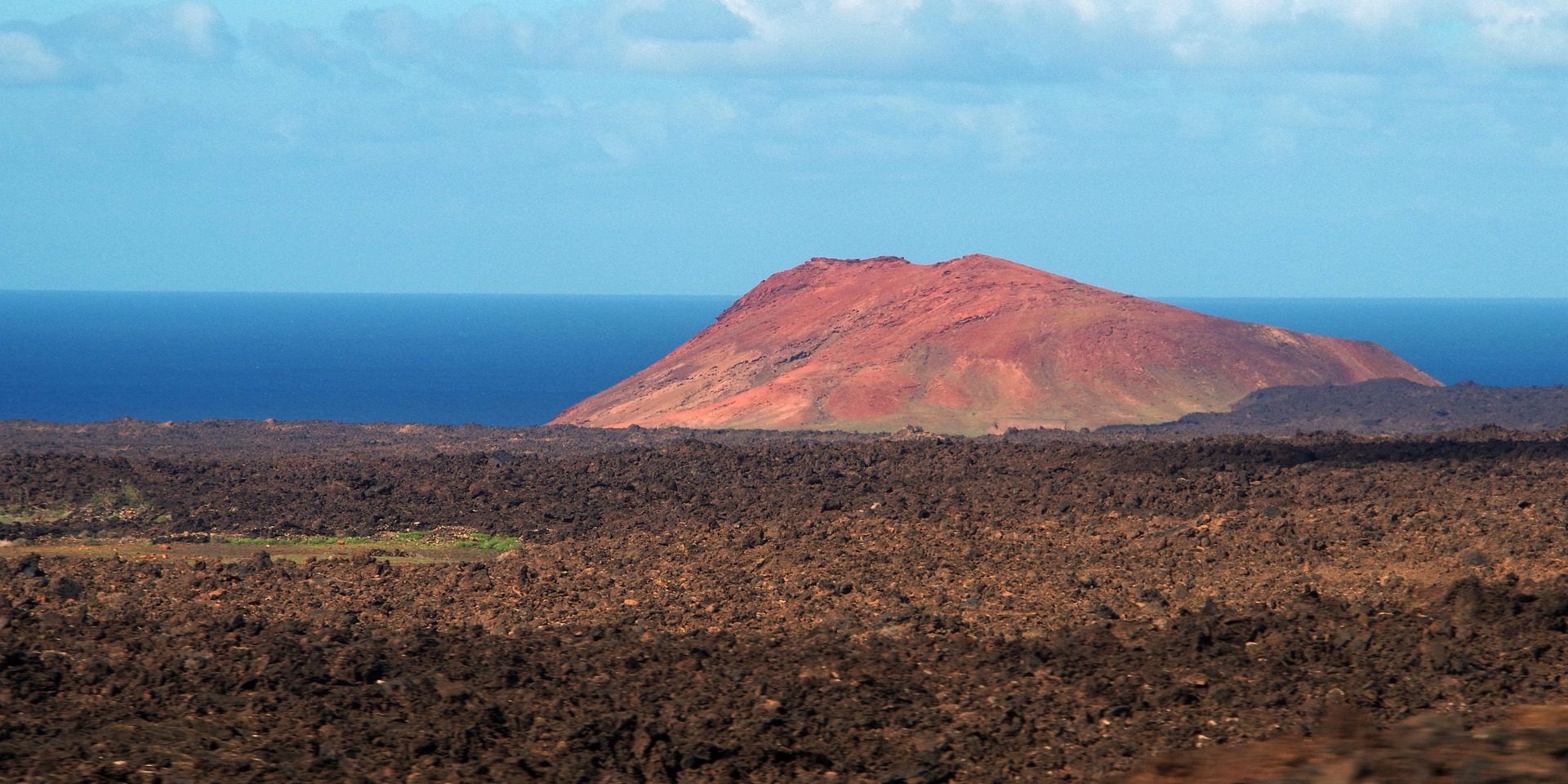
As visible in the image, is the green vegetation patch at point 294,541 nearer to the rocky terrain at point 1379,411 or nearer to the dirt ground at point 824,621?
the dirt ground at point 824,621

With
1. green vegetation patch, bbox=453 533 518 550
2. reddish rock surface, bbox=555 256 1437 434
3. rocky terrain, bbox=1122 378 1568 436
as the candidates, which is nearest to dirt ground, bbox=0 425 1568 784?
green vegetation patch, bbox=453 533 518 550

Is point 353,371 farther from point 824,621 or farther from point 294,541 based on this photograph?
point 824,621

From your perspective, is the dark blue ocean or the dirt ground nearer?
the dirt ground

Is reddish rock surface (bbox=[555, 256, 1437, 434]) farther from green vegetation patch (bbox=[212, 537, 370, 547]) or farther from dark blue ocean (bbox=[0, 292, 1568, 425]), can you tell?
green vegetation patch (bbox=[212, 537, 370, 547])

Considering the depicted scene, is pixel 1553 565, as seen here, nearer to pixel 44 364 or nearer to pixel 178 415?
pixel 178 415

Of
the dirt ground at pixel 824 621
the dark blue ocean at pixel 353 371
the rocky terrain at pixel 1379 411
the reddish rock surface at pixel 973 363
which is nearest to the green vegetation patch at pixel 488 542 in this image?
the dirt ground at pixel 824 621
